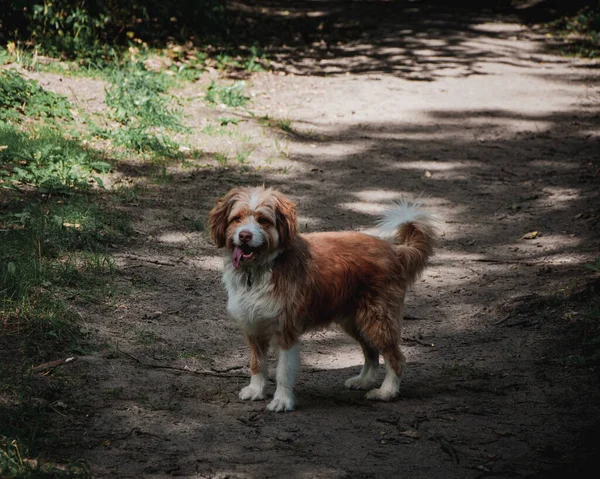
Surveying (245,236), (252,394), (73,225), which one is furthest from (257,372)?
(73,225)

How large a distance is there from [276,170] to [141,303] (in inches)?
165

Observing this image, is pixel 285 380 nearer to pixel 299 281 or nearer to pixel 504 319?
pixel 299 281

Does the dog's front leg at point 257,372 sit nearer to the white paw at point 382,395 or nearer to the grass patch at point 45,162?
the white paw at point 382,395

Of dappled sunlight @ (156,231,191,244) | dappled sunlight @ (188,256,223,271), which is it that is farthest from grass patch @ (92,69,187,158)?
dappled sunlight @ (188,256,223,271)

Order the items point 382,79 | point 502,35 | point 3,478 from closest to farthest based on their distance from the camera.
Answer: point 3,478, point 382,79, point 502,35

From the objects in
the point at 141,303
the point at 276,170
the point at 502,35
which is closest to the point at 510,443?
the point at 141,303

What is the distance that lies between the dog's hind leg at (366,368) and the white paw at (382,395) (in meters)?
0.24

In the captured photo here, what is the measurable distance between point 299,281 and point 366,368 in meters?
1.05

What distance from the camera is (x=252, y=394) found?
5410mm

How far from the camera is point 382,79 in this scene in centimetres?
1538

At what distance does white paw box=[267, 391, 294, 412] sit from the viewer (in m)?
5.21

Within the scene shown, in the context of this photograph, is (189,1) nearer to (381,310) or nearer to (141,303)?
(141,303)

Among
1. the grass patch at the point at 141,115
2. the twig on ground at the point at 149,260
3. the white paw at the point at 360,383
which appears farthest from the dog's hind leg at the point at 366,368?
the grass patch at the point at 141,115

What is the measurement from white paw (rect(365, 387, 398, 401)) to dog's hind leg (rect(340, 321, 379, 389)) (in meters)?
0.24
